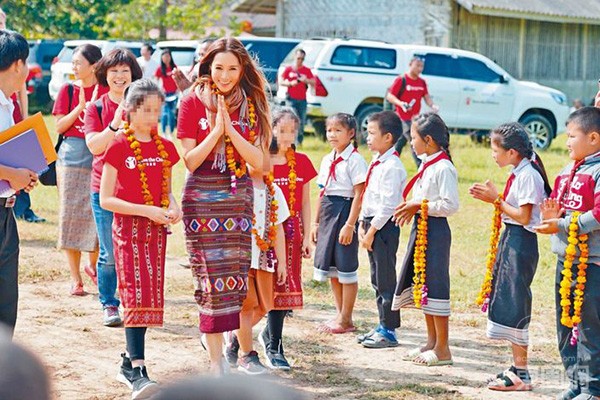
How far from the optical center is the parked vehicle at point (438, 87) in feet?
60.9

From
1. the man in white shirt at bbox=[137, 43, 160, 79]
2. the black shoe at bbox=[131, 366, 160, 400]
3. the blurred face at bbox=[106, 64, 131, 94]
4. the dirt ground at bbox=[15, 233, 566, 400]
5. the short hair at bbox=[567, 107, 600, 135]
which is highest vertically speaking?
the man in white shirt at bbox=[137, 43, 160, 79]

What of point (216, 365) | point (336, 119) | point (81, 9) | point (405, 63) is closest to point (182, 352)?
point (216, 365)

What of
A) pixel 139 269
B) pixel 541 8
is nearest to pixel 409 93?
pixel 139 269

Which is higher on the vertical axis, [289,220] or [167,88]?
[167,88]

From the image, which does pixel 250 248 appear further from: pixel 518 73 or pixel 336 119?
pixel 518 73

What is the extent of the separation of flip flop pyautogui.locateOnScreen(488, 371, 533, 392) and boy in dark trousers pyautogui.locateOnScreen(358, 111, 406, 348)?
1.02m

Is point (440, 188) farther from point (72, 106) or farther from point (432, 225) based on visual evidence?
point (72, 106)

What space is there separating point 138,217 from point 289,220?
1140 millimetres

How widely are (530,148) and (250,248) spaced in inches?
64.3

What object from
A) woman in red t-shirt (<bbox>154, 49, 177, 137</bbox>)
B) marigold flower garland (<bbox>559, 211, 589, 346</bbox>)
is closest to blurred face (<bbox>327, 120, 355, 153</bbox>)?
marigold flower garland (<bbox>559, 211, 589, 346</bbox>)

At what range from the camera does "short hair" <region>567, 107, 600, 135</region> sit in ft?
17.0

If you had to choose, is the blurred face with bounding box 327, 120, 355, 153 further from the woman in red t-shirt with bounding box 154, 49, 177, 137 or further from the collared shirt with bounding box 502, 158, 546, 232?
the woman in red t-shirt with bounding box 154, 49, 177, 137

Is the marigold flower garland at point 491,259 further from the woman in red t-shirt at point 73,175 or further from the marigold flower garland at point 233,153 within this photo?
the woman in red t-shirt at point 73,175

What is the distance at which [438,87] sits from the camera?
749 inches
